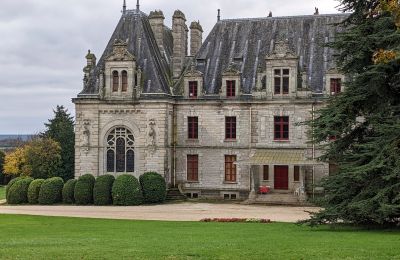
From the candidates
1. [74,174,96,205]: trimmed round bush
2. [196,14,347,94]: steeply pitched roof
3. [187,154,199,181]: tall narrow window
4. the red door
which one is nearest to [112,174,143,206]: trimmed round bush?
[74,174,96,205]: trimmed round bush

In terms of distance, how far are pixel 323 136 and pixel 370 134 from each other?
1557 mm

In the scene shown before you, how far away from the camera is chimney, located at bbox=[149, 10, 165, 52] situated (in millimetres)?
43062

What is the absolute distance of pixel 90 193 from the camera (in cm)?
3800

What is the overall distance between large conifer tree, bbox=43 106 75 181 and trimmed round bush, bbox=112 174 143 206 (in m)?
19.8

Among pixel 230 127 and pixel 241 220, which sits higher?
pixel 230 127

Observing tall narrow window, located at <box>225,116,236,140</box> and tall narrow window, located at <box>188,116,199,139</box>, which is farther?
tall narrow window, located at <box>188,116,199,139</box>

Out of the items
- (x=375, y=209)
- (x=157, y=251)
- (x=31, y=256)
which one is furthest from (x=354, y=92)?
(x=31, y=256)

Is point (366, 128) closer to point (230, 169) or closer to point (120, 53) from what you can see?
point (230, 169)

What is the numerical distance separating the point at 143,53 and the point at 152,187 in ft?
29.9

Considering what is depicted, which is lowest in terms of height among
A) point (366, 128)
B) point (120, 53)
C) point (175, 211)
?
point (175, 211)

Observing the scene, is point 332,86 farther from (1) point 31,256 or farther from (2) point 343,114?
(1) point 31,256

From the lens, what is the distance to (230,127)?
40531 mm

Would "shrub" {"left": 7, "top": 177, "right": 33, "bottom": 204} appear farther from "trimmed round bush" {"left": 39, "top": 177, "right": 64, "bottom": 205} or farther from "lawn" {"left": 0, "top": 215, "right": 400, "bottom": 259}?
"lawn" {"left": 0, "top": 215, "right": 400, "bottom": 259}

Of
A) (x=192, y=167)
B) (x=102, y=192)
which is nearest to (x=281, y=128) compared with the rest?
(x=192, y=167)
